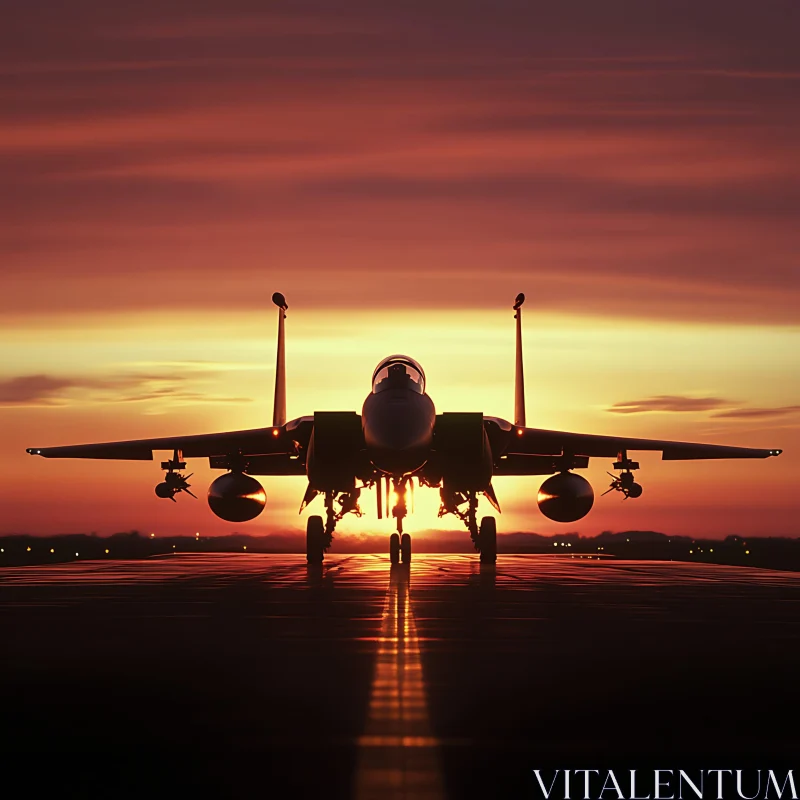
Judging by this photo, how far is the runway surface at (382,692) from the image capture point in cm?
580

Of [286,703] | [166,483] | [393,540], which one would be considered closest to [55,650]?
[286,703]

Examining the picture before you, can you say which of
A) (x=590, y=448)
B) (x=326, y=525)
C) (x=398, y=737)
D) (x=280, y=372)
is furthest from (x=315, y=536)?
(x=398, y=737)

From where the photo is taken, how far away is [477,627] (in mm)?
12438

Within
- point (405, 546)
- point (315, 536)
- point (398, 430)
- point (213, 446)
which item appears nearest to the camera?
point (398, 430)

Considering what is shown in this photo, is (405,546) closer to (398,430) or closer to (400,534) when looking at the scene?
(400,534)

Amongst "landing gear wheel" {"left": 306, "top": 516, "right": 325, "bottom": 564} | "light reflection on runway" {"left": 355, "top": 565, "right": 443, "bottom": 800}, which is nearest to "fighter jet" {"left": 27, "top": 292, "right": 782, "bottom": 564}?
"landing gear wheel" {"left": 306, "top": 516, "right": 325, "bottom": 564}

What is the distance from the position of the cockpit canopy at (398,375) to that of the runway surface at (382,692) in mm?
10224

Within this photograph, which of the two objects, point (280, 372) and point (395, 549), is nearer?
point (395, 549)

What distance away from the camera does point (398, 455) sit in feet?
81.4

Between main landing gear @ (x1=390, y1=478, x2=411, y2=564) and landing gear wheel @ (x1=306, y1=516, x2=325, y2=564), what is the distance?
157cm

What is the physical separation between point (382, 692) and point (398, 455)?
662 inches

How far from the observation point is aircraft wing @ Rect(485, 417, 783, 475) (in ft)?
102

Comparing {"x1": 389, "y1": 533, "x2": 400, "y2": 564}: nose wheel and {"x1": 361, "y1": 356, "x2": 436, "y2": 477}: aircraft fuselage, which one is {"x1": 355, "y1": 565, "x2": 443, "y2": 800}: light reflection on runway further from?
{"x1": 389, "y1": 533, "x2": 400, "y2": 564}: nose wheel

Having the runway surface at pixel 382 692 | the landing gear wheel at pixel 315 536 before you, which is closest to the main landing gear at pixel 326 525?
the landing gear wheel at pixel 315 536
